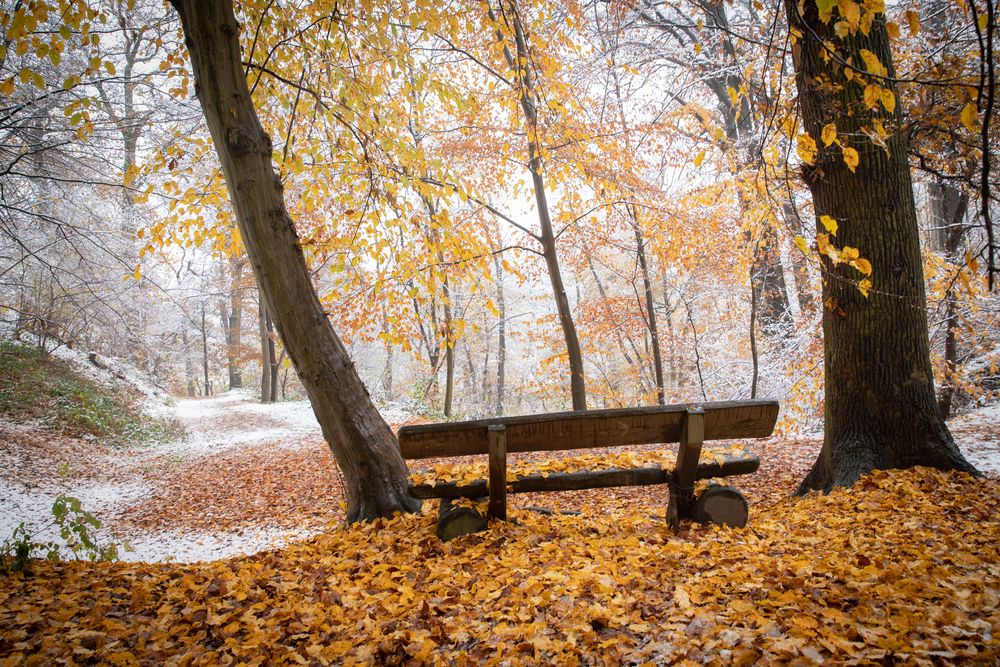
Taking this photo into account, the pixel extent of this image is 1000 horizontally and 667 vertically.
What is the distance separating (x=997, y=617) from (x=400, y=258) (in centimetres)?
501

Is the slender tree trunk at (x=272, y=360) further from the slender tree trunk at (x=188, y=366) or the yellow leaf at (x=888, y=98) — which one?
the yellow leaf at (x=888, y=98)

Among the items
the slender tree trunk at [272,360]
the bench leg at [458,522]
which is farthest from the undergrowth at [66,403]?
the bench leg at [458,522]

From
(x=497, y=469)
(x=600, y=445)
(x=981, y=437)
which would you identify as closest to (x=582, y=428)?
(x=600, y=445)

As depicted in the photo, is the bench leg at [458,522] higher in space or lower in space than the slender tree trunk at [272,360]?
lower

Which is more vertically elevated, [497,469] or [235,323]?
[235,323]

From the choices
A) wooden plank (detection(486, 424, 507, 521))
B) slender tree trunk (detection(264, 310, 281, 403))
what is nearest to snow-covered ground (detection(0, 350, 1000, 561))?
wooden plank (detection(486, 424, 507, 521))

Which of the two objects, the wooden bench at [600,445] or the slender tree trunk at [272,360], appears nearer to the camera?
the wooden bench at [600,445]

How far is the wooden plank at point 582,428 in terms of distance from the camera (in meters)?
3.30

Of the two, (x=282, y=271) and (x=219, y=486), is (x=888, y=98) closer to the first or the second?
(x=282, y=271)

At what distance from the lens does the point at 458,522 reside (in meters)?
3.49

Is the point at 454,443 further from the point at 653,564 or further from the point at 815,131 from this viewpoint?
the point at 815,131

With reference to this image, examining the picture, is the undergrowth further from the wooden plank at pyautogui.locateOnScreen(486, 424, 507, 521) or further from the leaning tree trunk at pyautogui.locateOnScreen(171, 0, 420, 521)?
the wooden plank at pyautogui.locateOnScreen(486, 424, 507, 521)

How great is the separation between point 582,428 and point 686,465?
31.3 inches

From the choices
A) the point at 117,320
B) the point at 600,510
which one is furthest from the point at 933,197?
the point at 117,320
